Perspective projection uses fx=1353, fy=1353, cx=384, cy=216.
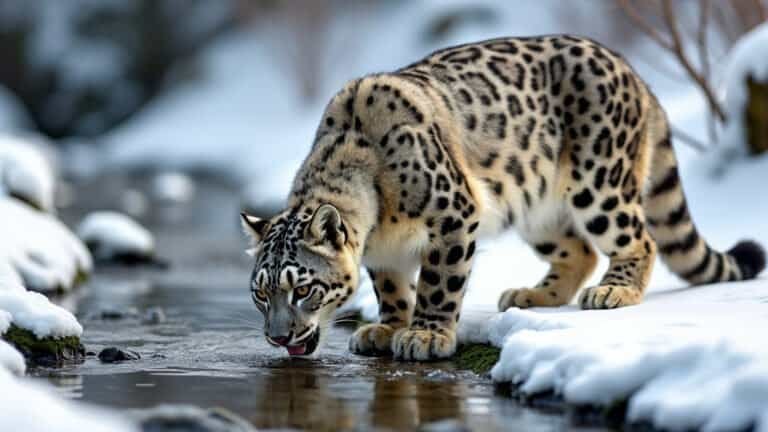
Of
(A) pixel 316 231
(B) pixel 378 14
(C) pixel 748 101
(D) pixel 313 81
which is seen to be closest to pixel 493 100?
(A) pixel 316 231

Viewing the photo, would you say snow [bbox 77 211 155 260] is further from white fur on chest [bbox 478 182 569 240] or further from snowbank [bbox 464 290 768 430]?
snowbank [bbox 464 290 768 430]

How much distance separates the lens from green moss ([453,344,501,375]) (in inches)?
270

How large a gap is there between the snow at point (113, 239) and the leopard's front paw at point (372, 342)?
25.8ft

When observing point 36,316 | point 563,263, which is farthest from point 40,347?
point 563,263

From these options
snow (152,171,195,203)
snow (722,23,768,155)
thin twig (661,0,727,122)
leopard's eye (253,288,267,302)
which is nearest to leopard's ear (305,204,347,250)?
leopard's eye (253,288,267,302)

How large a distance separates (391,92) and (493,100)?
32.3 inches

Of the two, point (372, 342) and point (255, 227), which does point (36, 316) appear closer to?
point (255, 227)

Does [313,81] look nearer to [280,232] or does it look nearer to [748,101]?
[748,101]

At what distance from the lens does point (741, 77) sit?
447 inches

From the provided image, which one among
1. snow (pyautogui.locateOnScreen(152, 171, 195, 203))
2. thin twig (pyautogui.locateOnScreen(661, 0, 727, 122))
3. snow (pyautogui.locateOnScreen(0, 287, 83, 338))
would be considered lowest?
snow (pyautogui.locateOnScreen(0, 287, 83, 338))

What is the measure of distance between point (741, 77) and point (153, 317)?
5299 millimetres

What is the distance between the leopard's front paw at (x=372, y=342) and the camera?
7590 millimetres

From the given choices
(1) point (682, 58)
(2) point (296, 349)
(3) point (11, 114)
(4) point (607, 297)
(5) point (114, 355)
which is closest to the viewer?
(2) point (296, 349)

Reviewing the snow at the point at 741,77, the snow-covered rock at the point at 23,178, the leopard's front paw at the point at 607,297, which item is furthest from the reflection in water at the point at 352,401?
the snow-covered rock at the point at 23,178
